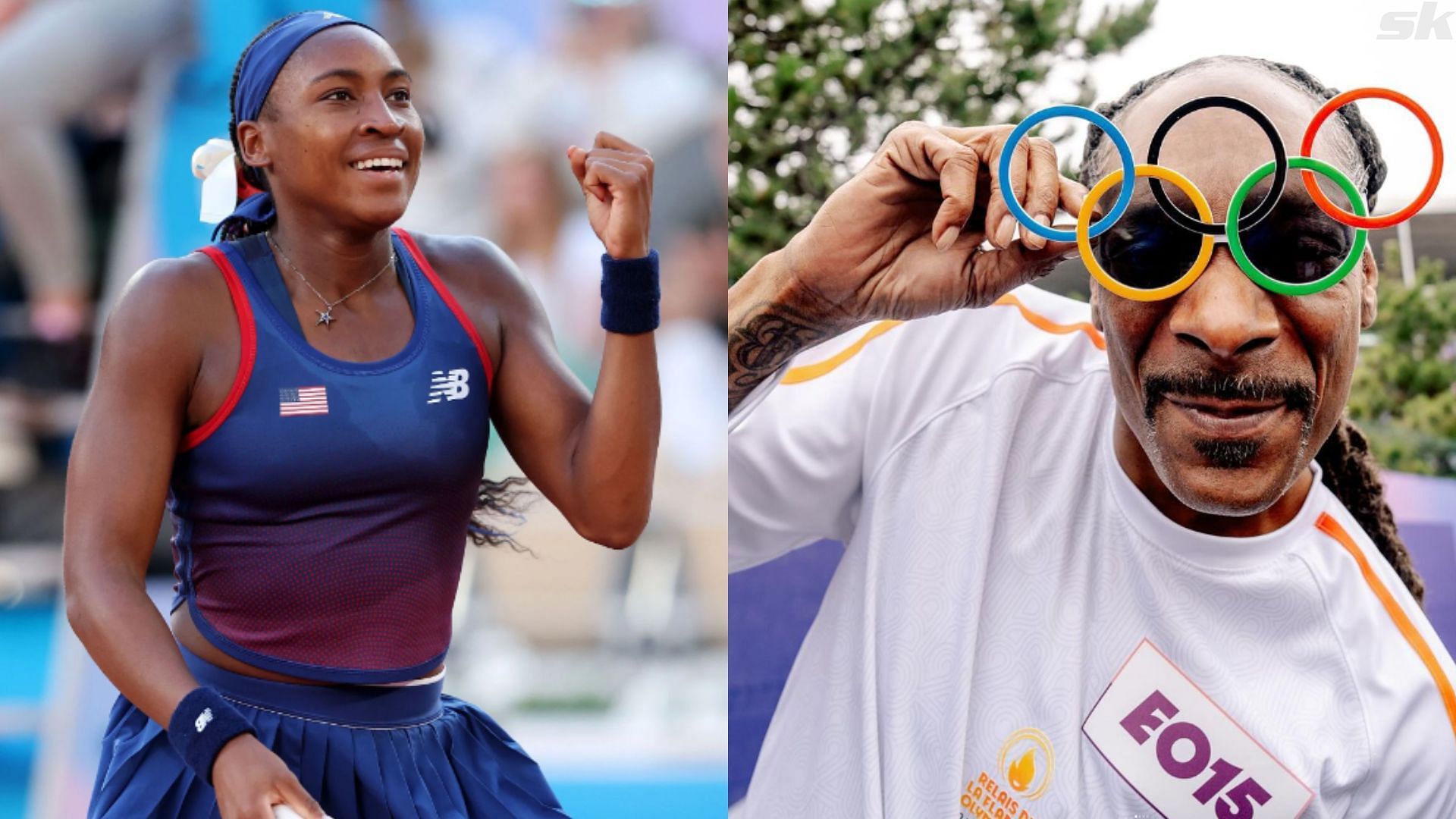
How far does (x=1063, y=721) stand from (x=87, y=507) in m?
1.25

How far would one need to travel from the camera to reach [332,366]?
4.93 ft

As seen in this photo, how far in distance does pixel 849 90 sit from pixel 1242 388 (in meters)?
1.79

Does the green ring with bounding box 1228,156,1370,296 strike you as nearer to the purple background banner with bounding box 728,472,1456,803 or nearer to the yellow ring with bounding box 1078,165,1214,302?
the yellow ring with bounding box 1078,165,1214,302

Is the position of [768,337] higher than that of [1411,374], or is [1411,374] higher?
[768,337]

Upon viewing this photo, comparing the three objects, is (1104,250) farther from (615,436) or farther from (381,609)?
(381,609)

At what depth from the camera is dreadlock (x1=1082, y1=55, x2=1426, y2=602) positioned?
6.12 feet

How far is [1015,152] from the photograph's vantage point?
160 cm

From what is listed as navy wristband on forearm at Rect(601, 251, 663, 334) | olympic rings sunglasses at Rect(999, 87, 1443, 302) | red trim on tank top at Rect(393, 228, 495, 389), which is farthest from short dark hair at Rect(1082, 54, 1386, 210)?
red trim on tank top at Rect(393, 228, 495, 389)

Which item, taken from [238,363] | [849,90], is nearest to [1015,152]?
[238,363]

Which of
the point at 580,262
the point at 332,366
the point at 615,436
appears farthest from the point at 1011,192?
the point at 580,262

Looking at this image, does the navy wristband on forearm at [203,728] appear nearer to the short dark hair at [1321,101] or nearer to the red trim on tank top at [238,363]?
the red trim on tank top at [238,363]

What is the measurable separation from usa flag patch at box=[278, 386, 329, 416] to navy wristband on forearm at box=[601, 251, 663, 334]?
11.9 inches

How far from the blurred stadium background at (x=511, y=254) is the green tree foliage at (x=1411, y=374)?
2657 millimetres

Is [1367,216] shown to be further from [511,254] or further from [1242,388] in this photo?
[511,254]
